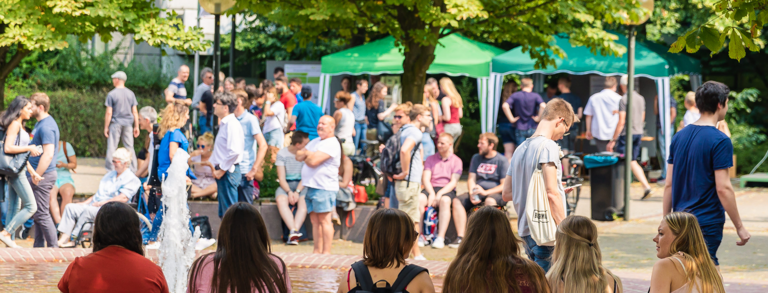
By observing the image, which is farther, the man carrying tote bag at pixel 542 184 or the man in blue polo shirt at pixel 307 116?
the man in blue polo shirt at pixel 307 116

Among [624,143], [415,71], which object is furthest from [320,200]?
[624,143]

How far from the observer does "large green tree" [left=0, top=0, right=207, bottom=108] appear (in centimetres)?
1054

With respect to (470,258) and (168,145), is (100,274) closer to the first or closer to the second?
(470,258)

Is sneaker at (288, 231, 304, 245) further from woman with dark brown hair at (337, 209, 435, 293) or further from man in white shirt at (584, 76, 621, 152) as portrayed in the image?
man in white shirt at (584, 76, 621, 152)

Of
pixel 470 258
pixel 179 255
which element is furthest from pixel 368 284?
pixel 179 255

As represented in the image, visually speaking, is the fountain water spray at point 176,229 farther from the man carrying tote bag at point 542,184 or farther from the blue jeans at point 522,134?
the blue jeans at point 522,134

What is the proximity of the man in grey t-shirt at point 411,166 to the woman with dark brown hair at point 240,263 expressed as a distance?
179 inches

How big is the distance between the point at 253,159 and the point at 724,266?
17.0 feet

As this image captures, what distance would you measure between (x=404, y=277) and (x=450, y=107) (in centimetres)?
1006

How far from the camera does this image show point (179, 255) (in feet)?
26.6

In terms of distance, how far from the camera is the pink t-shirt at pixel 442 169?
952 centimetres

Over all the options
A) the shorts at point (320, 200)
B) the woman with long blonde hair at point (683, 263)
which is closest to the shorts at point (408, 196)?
the shorts at point (320, 200)

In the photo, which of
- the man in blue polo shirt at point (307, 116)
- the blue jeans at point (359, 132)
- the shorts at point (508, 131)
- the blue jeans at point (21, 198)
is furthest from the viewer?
the blue jeans at point (359, 132)

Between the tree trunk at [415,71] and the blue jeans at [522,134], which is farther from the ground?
the tree trunk at [415,71]
